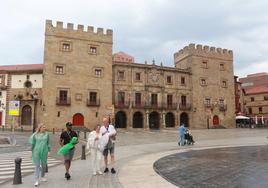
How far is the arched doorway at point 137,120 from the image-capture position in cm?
3738

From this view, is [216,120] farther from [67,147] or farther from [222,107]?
[67,147]

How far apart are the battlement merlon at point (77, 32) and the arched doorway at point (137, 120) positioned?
1126 cm

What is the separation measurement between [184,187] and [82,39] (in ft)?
102

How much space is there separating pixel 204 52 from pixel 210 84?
546 centimetres

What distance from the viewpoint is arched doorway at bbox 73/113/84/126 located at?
3269cm

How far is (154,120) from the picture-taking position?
39.1 m

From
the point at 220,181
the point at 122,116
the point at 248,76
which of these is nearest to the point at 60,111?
the point at 122,116

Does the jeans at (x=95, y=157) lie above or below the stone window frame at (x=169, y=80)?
below

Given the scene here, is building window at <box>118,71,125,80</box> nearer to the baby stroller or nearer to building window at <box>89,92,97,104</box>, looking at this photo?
building window at <box>89,92,97,104</box>

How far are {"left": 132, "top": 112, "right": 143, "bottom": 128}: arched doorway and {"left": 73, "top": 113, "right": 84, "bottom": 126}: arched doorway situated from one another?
8.01 meters

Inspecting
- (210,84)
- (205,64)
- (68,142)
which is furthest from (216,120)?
(68,142)

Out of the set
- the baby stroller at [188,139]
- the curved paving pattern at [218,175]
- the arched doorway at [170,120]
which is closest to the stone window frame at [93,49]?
the arched doorway at [170,120]

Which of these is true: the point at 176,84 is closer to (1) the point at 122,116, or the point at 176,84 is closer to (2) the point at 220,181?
(1) the point at 122,116

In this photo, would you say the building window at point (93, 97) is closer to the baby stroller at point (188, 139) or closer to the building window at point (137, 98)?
the building window at point (137, 98)
